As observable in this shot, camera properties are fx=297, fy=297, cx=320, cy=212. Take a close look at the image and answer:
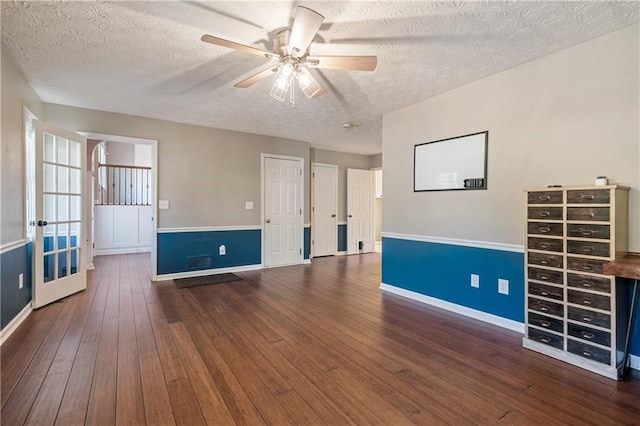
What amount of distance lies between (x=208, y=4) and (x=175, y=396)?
249cm

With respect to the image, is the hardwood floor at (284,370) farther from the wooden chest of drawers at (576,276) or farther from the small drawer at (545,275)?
the small drawer at (545,275)

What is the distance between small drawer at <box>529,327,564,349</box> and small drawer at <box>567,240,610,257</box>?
2.23 feet

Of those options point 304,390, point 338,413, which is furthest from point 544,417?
point 304,390

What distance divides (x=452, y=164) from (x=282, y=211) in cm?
334

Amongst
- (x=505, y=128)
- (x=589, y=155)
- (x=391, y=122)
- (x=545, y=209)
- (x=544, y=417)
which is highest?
(x=391, y=122)

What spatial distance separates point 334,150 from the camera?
692 centimetres

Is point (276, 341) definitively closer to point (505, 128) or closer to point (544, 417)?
point (544, 417)

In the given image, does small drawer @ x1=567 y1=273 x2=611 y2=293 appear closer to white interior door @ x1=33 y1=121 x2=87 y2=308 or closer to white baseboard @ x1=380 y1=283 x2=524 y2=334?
white baseboard @ x1=380 y1=283 x2=524 y2=334

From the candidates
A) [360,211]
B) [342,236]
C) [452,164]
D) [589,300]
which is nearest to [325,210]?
[342,236]

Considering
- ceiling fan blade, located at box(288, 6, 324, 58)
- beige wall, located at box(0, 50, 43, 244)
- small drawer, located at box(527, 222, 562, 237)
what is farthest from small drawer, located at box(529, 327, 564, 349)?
beige wall, located at box(0, 50, 43, 244)

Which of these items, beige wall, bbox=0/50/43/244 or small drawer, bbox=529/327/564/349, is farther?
beige wall, bbox=0/50/43/244

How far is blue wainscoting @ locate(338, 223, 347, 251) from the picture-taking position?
23.2 ft

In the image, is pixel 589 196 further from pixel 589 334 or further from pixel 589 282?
pixel 589 334

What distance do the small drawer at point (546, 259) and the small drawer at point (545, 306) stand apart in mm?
296
